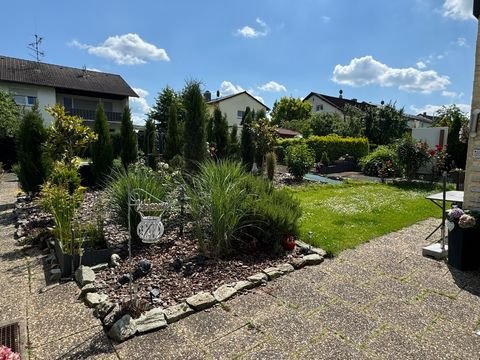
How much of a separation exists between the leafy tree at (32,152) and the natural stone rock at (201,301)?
6168mm

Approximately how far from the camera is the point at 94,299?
9.46ft

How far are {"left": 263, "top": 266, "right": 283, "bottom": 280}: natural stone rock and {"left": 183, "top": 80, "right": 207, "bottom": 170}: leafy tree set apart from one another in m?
4.14

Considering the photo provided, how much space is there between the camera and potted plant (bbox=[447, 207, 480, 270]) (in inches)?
145

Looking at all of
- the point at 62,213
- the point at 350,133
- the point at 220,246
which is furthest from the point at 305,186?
the point at 350,133

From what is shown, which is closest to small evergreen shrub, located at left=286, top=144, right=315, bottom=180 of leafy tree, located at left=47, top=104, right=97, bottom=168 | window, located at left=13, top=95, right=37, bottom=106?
leafy tree, located at left=47, top=104, right=97, bottom=168

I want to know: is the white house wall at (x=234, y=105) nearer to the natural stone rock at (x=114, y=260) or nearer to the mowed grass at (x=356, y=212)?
the mowed grass at (x=356, y=212)

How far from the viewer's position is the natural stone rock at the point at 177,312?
2.61 meters

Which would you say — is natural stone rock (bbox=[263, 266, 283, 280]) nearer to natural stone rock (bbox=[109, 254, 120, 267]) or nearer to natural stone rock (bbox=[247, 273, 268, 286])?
natural stone rock (bbox=[247, 273, 268, 286])

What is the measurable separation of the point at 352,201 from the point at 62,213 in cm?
658

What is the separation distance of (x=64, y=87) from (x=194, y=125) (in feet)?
66.1

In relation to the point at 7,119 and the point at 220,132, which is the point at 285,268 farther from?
the point at 7,119

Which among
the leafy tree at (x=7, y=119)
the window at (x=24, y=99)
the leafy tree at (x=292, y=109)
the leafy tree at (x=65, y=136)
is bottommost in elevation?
the leafy tree at (x=65, y=136)

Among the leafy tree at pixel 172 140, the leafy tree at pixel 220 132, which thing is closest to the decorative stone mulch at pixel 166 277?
the leafy tree at pixel 172 140

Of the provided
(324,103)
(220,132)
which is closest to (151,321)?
(220,132)
